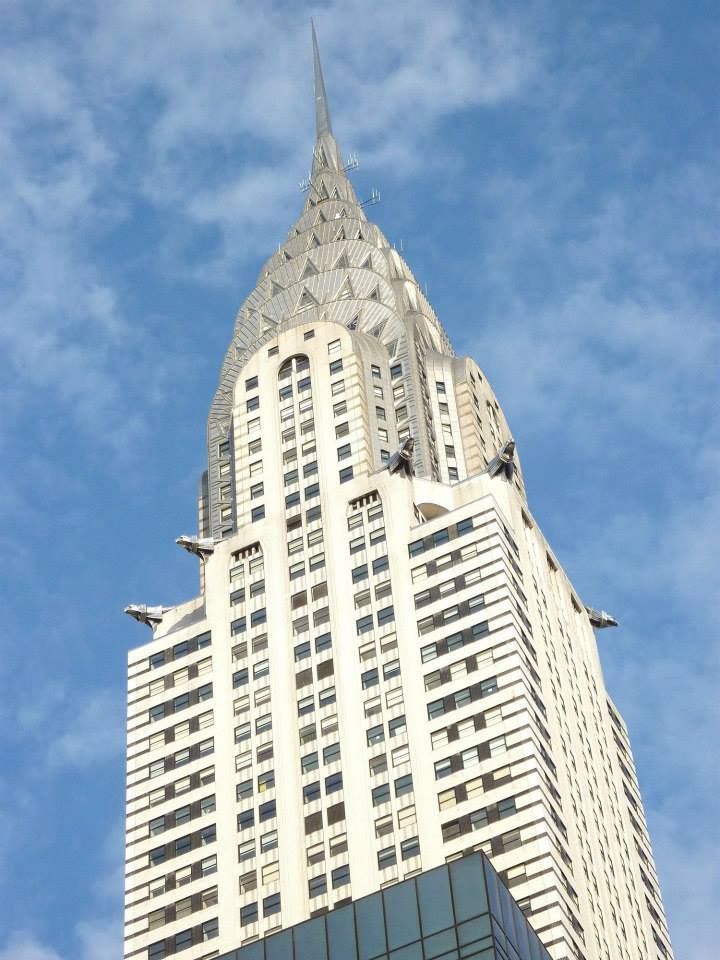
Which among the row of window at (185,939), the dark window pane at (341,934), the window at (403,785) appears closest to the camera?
the dark window pane at (341,934)

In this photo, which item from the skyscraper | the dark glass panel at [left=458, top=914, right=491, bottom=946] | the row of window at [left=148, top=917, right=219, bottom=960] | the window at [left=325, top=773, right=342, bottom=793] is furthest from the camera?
the window at [left=325, top=773, right=342, bottom=793]

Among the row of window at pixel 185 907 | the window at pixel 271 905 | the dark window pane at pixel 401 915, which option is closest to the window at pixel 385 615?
the window at pixel 271 905

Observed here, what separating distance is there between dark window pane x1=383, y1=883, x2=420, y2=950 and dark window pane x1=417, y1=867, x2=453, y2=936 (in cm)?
44

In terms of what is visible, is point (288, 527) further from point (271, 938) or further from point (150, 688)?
point (271, 938)

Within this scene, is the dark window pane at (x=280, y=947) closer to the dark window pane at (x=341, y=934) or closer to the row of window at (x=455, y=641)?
the dark window pane at (x=341, y=934)

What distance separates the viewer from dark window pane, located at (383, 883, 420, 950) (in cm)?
10475

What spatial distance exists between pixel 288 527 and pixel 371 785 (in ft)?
85.5

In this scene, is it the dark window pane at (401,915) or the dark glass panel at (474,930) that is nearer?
the dark glass panel at (474,930)

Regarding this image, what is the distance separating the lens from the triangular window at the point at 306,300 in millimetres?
177500

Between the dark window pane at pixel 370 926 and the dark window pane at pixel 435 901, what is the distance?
2.26m

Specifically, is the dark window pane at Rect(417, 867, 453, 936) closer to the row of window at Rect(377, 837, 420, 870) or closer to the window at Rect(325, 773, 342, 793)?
the row of window at Rect(377, 837, 420, 870)

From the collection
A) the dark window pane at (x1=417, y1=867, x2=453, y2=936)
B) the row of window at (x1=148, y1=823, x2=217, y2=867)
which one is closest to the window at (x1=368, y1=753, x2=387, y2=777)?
the row of window at (x1=148, y1=823, x2=217, y2=867)

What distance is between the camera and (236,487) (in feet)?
534

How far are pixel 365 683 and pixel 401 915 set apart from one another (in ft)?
127
